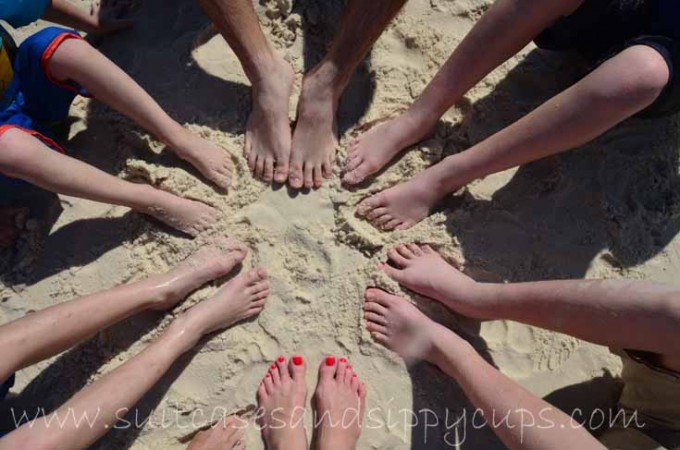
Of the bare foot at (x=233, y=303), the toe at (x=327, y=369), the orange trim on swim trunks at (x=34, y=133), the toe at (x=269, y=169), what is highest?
the toe at (x=269, y=169)

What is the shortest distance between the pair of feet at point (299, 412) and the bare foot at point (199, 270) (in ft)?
1.10

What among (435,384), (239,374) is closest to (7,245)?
(239,374)

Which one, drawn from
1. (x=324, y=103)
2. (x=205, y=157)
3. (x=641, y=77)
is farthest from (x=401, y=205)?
(x=641, y=77)

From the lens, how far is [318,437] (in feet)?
5.88

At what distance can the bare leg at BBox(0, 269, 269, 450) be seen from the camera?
1.55 m

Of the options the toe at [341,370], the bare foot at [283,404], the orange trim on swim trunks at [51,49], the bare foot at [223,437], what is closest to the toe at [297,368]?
the bare foot at [283,404]

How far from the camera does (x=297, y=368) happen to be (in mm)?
1837

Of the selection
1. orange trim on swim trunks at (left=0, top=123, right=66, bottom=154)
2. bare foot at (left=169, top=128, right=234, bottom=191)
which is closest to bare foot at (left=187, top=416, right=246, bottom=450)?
bare foot at (left=169, top=128, right=234, bottom=191)

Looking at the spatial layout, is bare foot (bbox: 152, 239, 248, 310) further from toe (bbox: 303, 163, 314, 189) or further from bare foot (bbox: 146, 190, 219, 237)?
toe (bbox: 303, 163, 314, 189)

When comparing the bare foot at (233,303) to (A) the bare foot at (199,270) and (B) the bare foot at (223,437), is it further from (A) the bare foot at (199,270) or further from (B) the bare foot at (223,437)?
(B) the bare foot at (223,437)

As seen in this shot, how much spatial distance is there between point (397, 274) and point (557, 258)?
1.66 ft

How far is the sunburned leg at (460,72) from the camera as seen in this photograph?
170cm

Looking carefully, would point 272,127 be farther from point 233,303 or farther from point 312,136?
point 233,303

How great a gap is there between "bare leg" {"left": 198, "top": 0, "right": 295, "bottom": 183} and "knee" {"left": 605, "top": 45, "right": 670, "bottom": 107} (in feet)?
3.18
